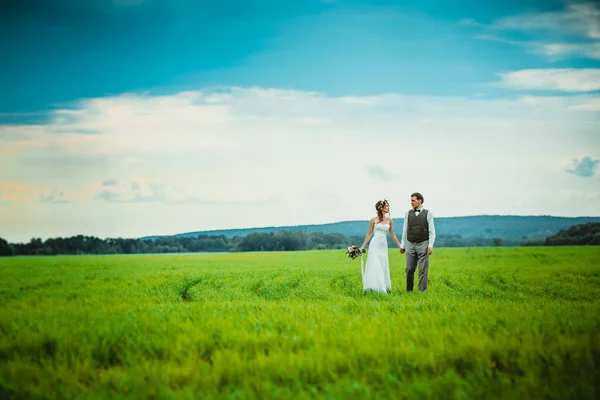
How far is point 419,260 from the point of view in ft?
52.9

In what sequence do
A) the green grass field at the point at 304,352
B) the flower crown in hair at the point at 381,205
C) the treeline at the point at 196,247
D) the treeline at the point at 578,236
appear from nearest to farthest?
the green grass field at the point at 304,352
the flower crown in hair at the point at 381,205
the treeline at the point at 578,236
the treeline at the point at 196,247

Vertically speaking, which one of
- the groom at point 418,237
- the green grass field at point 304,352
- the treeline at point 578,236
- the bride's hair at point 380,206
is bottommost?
the treeline at point 578,236

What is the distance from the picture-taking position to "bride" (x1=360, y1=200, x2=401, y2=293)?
52.9 ft

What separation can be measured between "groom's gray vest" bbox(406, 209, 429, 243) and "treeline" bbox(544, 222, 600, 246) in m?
72.9

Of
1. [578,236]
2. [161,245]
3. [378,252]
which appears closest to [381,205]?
[378,252]

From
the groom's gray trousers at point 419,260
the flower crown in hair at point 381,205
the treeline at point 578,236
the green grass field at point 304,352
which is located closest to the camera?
the green grass field at point 304,352

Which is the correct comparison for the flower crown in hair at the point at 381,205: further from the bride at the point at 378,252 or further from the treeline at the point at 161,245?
the treeline at the point at 161,245

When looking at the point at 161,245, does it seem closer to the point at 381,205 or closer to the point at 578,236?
the point at 578,236

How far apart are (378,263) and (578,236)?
7829 cm

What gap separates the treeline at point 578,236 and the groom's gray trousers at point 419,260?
72396 mm

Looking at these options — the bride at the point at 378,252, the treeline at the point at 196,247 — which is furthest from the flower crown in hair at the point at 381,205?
the treeline at the point at 196,247

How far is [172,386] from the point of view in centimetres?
625

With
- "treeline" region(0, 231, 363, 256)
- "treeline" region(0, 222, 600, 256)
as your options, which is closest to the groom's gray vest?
"treeline" region(0, 222, 600, 256)

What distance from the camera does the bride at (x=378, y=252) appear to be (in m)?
16.1
